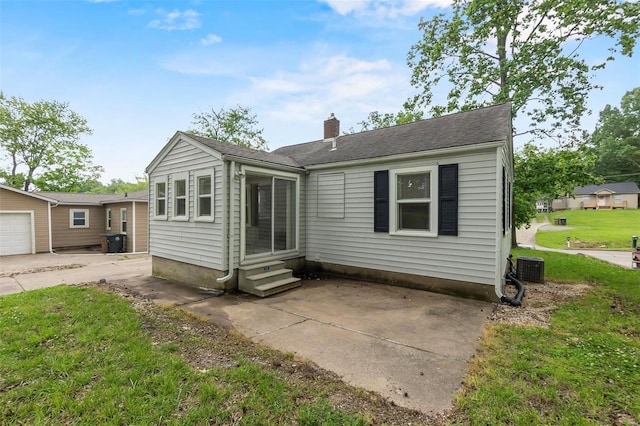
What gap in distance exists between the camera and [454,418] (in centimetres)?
222

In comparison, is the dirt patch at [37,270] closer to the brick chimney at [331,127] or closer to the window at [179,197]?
the window at [179,197]

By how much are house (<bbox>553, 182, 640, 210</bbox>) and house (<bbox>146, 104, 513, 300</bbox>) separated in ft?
152

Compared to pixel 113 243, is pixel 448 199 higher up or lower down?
higher up

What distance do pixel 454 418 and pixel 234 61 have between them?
1199cm

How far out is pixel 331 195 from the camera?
760 centimetres

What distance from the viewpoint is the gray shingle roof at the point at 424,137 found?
5.74 meters

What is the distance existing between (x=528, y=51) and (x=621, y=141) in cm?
4058

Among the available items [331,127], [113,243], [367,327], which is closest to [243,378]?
[367,327]

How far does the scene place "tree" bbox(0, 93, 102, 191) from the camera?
2212 centimetres

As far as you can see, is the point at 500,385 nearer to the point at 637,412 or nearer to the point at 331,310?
the point at 637,412

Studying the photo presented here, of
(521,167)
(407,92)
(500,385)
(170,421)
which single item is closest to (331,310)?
(500,385)

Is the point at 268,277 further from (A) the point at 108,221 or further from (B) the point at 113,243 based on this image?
(A) the point at 108,221

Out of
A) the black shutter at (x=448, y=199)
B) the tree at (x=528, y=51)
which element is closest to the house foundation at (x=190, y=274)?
A: the black shutter at (x=448, y=199)

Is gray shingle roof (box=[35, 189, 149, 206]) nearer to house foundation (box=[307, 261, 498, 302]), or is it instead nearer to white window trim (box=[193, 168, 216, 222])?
white window trim (box=[193, 168, 216, 222])
